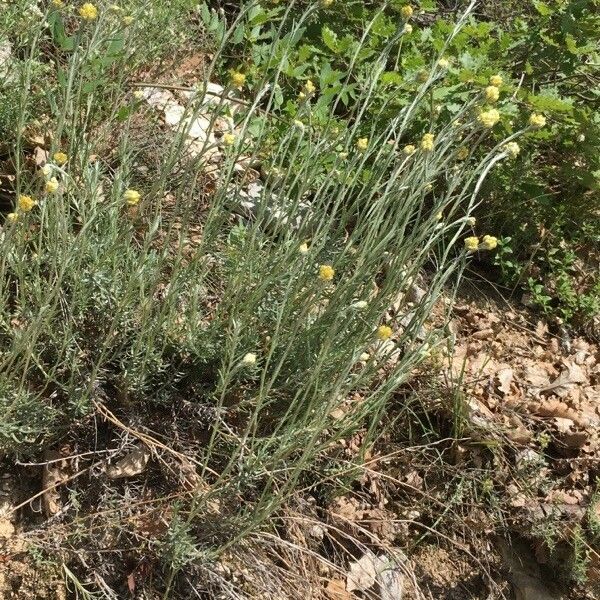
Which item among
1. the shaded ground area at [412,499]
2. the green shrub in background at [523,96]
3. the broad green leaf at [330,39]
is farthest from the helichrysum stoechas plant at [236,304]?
the broad green leaf at [330,39]

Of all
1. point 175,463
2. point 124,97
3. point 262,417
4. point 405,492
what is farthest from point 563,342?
point 124,97

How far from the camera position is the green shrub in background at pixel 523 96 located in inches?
131

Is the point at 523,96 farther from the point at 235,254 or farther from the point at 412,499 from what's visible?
the point at 412,499

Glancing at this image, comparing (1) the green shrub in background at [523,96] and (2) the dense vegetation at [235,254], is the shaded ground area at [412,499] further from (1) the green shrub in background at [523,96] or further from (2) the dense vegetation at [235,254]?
(1) the green shrub in background at [523,96]

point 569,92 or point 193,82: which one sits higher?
point 569,92

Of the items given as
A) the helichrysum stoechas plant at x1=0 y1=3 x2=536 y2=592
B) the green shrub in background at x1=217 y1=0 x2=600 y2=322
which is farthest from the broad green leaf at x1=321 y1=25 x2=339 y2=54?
the helichrysum stoechas plant at x1=0 y1=3 x2=536 y2=592

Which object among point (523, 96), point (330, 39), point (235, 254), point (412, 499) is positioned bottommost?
point (412, 499)

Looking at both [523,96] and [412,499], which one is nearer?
[412,499]

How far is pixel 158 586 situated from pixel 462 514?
1.16m

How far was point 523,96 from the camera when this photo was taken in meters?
3.26

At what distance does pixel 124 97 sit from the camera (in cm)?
318

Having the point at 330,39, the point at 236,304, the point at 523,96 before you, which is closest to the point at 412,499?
the point at 236,304

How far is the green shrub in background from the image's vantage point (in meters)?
3.34

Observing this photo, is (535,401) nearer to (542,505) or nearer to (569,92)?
(542,505)
